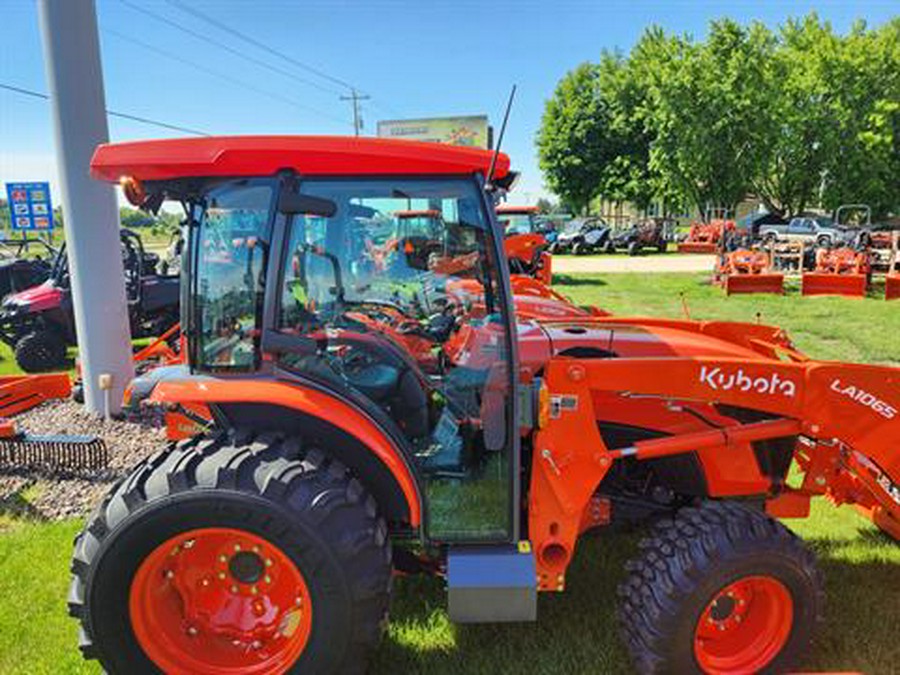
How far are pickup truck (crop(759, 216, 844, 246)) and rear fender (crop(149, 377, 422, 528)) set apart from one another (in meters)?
20.5

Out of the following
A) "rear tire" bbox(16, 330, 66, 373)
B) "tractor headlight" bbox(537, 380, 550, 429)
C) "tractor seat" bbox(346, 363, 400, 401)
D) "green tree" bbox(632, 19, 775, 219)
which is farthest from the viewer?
"green tree" bbox(632, 19, 775, 219)

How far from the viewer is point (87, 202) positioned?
5484 mm

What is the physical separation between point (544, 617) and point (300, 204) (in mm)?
2224

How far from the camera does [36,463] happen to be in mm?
4824

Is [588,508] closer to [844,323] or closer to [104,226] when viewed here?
[104,226]

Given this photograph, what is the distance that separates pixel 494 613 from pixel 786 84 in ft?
105

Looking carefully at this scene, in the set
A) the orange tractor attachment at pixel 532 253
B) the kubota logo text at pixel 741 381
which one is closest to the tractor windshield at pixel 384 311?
the kubota logo text at pixel 741 381

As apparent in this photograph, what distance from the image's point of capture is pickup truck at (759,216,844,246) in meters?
21.3

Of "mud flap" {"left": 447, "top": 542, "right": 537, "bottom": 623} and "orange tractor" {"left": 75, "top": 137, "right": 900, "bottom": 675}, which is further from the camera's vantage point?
"mud flap" {"left": 447, "top": 542, "right": 537, "bottom": 623}

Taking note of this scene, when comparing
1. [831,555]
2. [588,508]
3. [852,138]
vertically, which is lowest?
[831,555]

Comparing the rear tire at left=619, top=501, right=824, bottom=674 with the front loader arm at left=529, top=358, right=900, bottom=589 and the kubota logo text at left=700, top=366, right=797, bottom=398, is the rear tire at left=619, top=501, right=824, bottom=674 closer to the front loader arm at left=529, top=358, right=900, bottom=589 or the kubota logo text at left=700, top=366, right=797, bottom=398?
the front loader arm at left=529, top=358, right=900, bottom=589

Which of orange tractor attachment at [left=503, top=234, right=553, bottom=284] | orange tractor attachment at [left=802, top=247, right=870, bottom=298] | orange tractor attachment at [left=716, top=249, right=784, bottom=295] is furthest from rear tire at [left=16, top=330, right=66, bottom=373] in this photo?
orange tractor attachment at [left=802, top=247, right=870, bottom=298]

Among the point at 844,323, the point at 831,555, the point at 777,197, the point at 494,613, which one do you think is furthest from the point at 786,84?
the point at 494,613

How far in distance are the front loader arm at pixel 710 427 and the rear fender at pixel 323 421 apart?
0.54 metres
